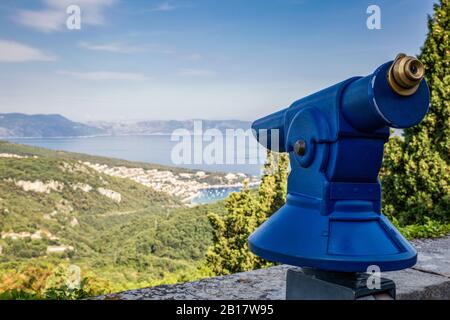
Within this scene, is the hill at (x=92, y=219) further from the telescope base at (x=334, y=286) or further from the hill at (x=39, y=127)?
the telescope base at (x=334, y=286)

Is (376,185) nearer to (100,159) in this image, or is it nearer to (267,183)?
(267,183)

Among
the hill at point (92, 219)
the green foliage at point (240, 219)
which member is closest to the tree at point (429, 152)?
the green foliage at point (240, 219)

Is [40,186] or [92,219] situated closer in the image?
[92,219]

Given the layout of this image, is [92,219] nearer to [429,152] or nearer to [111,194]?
[111,194]

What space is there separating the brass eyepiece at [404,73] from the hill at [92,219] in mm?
11847

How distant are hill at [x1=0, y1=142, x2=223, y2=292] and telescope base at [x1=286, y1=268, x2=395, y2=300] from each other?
37.5 feet

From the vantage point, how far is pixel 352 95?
122cm

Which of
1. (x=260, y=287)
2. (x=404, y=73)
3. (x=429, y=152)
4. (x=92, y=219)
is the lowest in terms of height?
(x=92, y=219)

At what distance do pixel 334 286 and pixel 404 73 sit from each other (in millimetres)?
645

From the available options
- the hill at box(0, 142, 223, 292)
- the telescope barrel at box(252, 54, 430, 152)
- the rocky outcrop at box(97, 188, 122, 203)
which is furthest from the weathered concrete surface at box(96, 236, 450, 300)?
the rocky outcrop at box(97, 188, 122, 203)

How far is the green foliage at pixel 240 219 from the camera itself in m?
10.1

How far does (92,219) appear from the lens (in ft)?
71.3

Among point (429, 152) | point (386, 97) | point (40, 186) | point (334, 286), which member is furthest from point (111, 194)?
point (386, 97)
